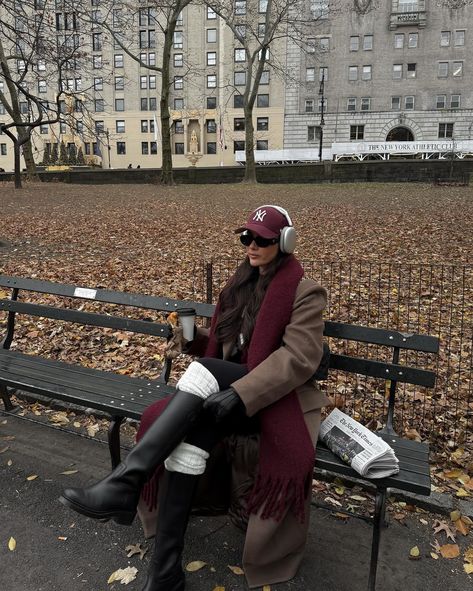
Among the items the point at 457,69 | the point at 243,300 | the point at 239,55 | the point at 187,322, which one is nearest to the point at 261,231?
the point at 243,300

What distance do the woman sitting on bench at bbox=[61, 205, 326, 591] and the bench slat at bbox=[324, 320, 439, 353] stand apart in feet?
1.38

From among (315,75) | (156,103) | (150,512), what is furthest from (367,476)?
(156,103)

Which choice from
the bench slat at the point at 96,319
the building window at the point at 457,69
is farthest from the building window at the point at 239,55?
the bench slat at the point at 96,319

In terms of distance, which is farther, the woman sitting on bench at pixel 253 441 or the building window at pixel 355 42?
the building window at pixel 355 42

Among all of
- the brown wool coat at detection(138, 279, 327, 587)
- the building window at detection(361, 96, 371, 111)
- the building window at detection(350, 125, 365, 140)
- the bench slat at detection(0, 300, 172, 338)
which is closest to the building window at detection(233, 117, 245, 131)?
the building window at detection(350, 125, 365, 140)

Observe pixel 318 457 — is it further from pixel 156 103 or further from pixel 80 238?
pixel 156 103

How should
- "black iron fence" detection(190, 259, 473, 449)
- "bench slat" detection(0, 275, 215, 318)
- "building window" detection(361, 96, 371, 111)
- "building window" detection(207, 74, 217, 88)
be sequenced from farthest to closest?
"building window" detection(207, 74, 217, 88) → "building window" detection(361, 96, 371, 111) → "black iron fence" detection(190, 259, 473, 449) → "bench slat" detection(0, 275, 215, 318)

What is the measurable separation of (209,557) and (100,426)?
1.73m

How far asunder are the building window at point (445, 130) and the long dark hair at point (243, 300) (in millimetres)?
61743

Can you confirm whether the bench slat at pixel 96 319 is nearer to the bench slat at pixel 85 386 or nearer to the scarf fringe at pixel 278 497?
the bench slat at pixel 85 386

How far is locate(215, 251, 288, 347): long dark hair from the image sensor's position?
2.83 m

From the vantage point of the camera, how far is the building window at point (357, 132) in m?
59.2

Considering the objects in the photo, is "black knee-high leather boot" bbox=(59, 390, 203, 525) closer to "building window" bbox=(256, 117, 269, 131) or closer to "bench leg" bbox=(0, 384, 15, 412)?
"bench leg" bbox=(0, 384, 15, 412)

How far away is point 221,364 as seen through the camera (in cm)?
264
